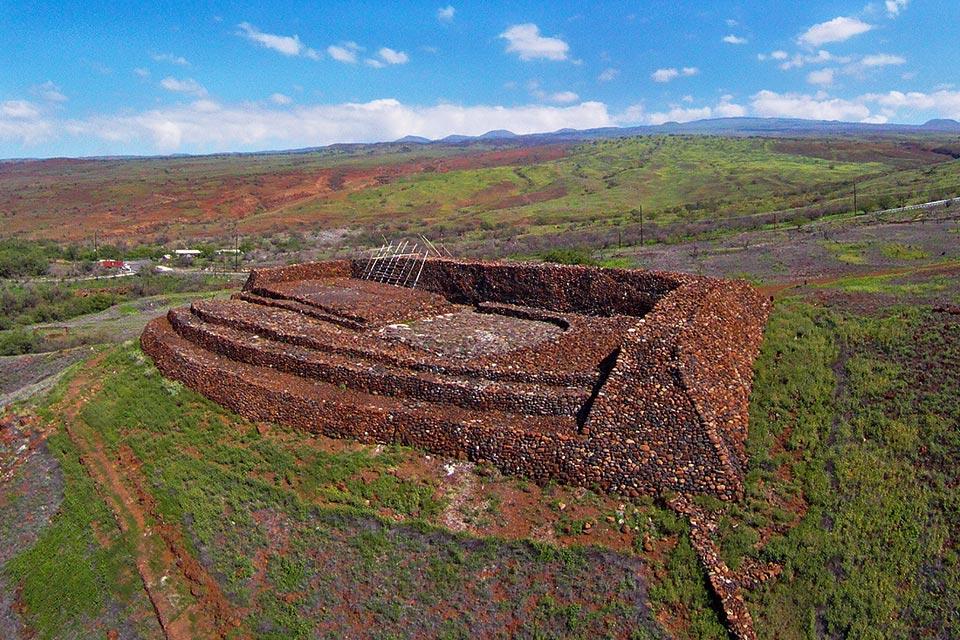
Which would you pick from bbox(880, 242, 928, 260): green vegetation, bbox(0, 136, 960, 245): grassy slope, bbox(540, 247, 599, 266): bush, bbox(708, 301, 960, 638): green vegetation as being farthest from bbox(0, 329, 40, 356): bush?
bbox(880, 242, 928, 260): green vegetation

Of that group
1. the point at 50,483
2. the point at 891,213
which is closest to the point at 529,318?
the point at 50,483

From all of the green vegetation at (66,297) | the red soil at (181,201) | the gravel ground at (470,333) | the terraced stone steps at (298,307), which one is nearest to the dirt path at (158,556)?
the terraced stone steps at (298,307)

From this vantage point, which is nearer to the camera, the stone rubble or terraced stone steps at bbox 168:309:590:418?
the stone rubble

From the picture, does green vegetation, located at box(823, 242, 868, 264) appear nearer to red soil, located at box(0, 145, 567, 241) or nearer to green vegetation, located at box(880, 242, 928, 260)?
green vegetation, located at box(880, 242, 928, 260)

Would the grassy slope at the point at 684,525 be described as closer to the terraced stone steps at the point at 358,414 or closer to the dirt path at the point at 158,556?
the dirt path at the point at 158,556

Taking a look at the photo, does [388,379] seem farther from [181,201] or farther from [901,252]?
[181,201]

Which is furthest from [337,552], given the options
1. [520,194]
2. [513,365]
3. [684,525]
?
[520,194]
